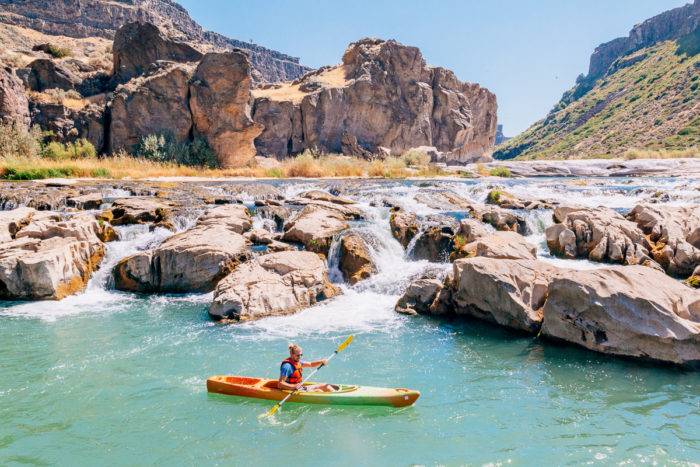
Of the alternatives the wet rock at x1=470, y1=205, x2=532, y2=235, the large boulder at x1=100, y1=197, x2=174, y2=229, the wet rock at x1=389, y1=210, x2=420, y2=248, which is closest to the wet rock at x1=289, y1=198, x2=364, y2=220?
the wet rock at x1=389, y1=210, x2=420, y2=248

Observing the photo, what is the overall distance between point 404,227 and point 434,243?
48.5 inches

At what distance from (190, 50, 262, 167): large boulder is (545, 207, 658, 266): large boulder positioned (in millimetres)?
22991

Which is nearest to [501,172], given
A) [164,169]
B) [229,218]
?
[164,169]

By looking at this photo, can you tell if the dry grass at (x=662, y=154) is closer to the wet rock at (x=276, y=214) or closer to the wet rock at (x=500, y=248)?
the wet rock at (x=500, y=248)

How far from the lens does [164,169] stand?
84.0 feet

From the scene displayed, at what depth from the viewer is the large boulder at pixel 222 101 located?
30172 millimetres

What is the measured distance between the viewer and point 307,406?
20.0 feet

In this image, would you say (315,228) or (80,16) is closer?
(315,228)

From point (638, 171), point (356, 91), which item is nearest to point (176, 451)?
point (638, 171)

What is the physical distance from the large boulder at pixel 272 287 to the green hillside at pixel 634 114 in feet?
124

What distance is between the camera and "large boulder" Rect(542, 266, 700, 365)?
6.88 m

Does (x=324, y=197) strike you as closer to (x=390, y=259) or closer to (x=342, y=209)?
(x=342, y=209)

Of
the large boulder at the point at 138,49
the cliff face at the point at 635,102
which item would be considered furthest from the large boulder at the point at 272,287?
the cliff face at the point at 635,102

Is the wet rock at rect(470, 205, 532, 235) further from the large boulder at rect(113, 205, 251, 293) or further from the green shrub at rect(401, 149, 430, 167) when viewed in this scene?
the green shrub at rect(401, 149, 430, 167)
